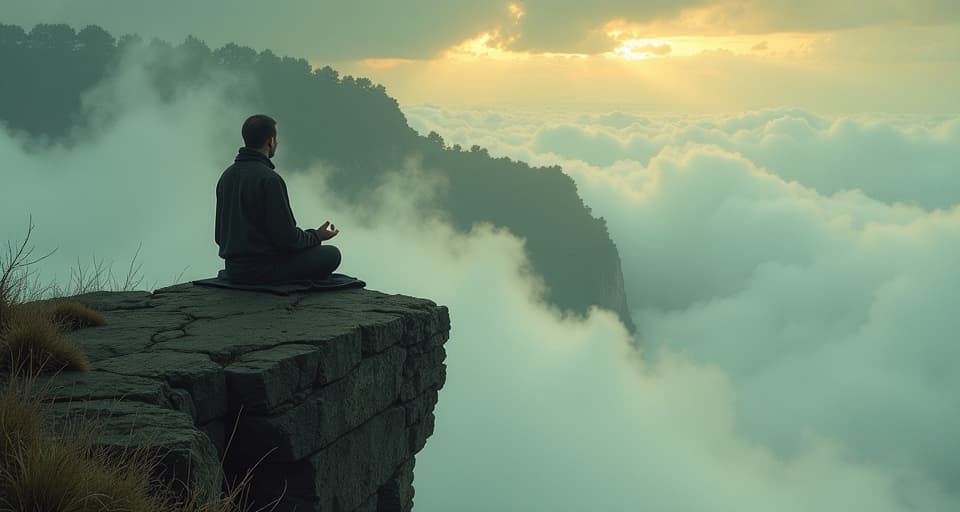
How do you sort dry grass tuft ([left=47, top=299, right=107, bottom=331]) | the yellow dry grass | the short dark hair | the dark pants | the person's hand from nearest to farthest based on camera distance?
the yellow dry grass < dry grass tuft ([left=47, top=299, right=107, bottom=331]) < the short dark hair < the dark pants < the person's hand

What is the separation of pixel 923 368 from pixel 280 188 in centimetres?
20954

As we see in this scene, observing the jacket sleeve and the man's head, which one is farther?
the man's head

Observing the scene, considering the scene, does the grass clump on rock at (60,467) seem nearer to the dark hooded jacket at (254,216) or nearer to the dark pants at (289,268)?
the dark hooded jacket at (254,216)

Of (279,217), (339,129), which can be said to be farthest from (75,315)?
(339,129)

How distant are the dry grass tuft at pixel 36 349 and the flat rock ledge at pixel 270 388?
118 mm

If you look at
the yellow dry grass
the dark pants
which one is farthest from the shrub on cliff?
the dark pants

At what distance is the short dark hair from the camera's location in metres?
8.19

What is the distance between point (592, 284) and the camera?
138 m

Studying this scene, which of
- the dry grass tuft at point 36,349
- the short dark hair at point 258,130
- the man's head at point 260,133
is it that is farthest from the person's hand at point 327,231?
the dry grass tuft at point 36,349

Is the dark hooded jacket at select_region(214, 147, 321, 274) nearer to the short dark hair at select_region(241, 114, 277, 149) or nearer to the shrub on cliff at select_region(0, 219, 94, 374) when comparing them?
the short dark hair at select_region(241, 114, 277, 149)

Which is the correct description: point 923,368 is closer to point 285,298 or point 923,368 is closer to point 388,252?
point 388,252

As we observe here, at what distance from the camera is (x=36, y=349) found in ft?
19.0

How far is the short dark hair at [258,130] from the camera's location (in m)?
8.19

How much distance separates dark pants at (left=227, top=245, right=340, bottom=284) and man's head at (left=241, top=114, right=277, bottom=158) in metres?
0.93
